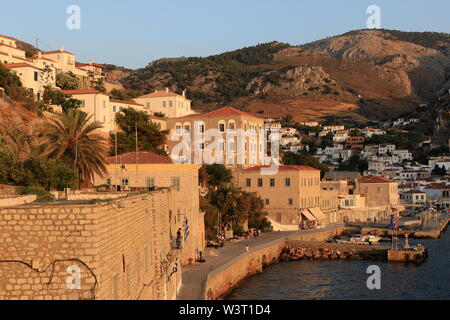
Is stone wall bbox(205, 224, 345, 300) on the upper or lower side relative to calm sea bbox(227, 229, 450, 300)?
upper

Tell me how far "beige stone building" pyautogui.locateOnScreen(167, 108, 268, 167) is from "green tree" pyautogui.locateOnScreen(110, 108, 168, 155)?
228 inches

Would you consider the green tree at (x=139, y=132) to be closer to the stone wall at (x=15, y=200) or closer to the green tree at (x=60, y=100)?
the green tree at (x=60, y=100)

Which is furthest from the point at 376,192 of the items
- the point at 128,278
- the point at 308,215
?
the point at 128,278

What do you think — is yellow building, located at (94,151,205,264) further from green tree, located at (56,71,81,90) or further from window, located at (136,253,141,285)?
green tree, located at (56,71,81,90)

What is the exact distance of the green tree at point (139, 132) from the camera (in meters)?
60.3

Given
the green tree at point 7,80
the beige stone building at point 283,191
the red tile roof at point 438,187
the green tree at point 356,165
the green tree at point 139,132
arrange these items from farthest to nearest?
the green tree at point 356,165 < the red tile roof at point 438,187 < the beige stone building at point 283,191 < the green tree at point 139,132 < the green tree at point 7,80

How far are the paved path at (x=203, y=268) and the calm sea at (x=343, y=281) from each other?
2263mm

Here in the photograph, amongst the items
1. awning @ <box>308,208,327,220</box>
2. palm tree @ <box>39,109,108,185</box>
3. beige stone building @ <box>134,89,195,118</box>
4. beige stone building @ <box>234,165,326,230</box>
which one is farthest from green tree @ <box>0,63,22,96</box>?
awning @ <box>308,208,327,220</box>

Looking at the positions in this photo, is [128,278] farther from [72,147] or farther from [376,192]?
[376,192]

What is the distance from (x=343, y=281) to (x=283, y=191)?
983 inches

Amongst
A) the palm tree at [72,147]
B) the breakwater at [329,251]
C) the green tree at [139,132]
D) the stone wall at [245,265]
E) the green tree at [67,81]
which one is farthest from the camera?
the green tree at [67,81]

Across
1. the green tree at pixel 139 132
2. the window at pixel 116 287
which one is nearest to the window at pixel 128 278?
the window at pixel 116 287

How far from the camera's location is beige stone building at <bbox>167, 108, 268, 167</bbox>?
7381cm

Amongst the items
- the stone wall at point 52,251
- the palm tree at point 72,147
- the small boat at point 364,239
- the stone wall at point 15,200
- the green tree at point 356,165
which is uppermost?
the palm tree at point 72,147
